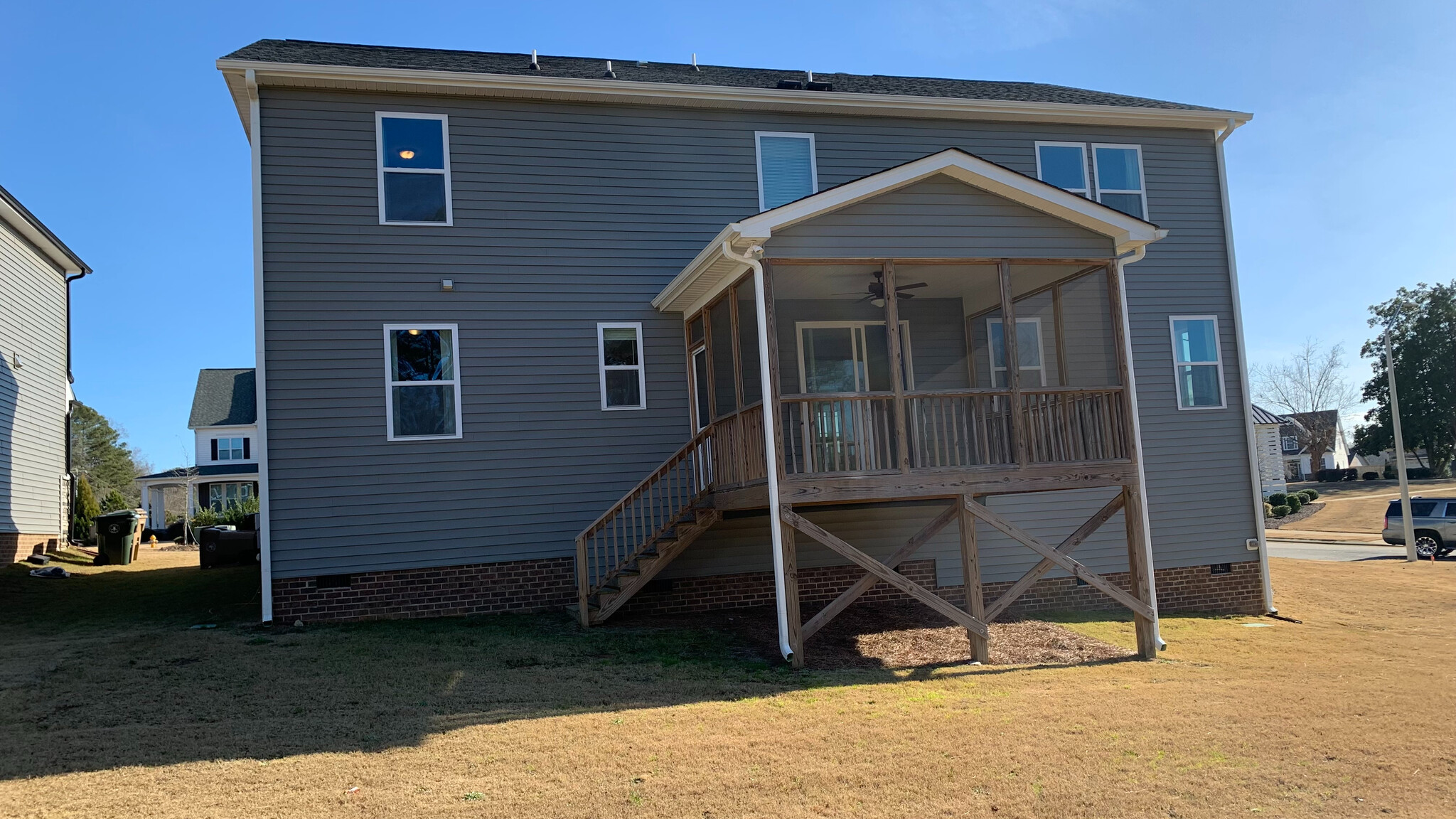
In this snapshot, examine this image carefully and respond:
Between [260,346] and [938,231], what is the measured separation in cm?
790

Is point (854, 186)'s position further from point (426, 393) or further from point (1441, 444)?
point (1441, 444)

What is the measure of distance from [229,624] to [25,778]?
5.72 meters

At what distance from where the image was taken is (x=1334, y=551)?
91.9ft

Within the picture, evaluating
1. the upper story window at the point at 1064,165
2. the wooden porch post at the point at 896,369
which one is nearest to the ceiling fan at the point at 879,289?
the wooden porch post at the point at 896,369

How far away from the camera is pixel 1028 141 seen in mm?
14570

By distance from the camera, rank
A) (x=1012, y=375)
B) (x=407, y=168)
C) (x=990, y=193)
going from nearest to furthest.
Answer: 1. (x=1012, y=375)
2. (x=990, y=193)
3. (x=407, y=168)

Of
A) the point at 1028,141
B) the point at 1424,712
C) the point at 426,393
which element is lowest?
the point at 1424,712

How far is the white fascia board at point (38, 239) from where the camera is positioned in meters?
18.2

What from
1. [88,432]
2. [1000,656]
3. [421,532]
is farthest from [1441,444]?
[88,432]

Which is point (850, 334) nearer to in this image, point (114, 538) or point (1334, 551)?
point (114, 538)

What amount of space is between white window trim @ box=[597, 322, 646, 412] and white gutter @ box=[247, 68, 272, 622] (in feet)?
13.0

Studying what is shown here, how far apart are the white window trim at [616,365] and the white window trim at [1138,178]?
23.8ft

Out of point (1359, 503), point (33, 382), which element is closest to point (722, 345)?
point (33, 382)

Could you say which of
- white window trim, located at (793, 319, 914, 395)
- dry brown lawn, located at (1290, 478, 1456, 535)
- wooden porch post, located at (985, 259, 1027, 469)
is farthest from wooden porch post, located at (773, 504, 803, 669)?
dry brown lawn, located at (1290, 478, 1456, 535)
